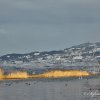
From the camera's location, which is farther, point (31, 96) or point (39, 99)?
point (31, 96)

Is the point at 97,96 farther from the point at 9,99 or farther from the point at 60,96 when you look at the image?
the point at 9,99

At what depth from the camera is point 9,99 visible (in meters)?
132

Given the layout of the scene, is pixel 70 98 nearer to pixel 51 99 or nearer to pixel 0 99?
pixel 51 99

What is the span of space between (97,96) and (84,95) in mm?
2522

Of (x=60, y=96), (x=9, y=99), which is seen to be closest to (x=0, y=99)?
(x=9, y=99)

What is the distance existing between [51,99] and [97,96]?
381 inches

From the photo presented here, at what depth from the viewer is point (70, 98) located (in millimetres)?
129250

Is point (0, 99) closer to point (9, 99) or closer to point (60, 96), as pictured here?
point (9, 99)

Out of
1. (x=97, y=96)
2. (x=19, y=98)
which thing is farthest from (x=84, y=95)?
(x=19, y=98)

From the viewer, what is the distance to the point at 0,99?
133m

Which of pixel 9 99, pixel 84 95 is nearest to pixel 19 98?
pixel 9 99

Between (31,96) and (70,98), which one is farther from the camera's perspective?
(31,96)

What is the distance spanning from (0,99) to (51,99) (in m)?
8.99

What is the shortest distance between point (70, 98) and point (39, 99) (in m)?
4.92
